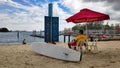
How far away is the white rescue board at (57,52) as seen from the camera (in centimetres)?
913

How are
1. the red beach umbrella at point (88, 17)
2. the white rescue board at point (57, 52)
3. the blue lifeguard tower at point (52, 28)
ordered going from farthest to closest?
the blue lifeguard tower at point (52, 28) < the red beach umbrella at point (88, 17) < the white rescue board at point (57, 52)

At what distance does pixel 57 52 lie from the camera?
982cm

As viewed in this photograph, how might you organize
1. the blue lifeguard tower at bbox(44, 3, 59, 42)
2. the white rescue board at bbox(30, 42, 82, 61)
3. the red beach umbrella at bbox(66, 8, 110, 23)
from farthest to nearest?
1. the blue lifeguard tower at bbox(44, 3, 59, 42)
2. the red beach umbrella at bbox(66, 8, 110, 23)
3. the white rescue board at bbox(30, 42, 82, 61)

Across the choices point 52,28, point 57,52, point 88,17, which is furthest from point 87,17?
point 52,28

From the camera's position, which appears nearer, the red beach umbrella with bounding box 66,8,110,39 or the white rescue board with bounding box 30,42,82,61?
the white rescue board with bounding box 30,42,82,61

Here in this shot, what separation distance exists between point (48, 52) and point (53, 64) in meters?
1.55

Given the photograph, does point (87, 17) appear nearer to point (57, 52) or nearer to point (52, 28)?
point (57, 52)

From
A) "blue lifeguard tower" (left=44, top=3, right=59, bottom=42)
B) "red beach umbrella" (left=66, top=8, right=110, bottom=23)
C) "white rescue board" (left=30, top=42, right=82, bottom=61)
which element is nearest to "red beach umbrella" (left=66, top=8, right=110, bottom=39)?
"red beach umbrella" (left=66, top=8, right=110, bottom=23)

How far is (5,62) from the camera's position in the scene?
28.6ft

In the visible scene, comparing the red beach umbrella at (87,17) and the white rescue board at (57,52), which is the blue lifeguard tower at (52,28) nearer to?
the red beach umbrella at (87,17)

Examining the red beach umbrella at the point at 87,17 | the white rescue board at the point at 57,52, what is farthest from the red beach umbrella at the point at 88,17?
the white rescue board at the point at 57,52

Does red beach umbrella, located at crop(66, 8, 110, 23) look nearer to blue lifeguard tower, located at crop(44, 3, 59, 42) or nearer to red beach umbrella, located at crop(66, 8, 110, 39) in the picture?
red beach umbrella, located at crop(66, 8, 110, 39)

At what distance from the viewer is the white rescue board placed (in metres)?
9.13

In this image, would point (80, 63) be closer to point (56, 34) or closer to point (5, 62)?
point (5, 62)
